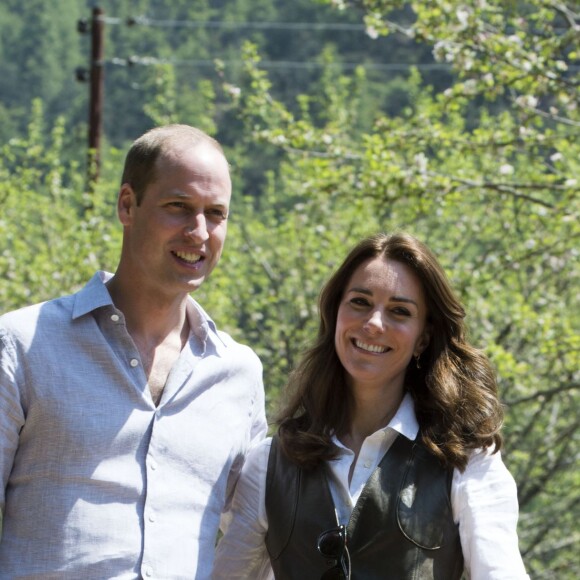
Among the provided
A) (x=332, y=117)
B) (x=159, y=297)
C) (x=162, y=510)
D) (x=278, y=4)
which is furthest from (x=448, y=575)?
(x=278, y=4)

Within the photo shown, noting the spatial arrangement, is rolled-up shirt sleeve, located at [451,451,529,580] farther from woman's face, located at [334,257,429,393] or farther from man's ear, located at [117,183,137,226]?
man's ear, located at [117,183,137,226]

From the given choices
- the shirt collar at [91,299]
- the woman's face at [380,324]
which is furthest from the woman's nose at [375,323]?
the shirt collar at [91,299]

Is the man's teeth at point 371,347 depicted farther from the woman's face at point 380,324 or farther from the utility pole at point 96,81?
the utility pole at point 96,81

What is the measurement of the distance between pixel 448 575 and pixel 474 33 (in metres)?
4.70

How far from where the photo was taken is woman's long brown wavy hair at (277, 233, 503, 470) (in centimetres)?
323

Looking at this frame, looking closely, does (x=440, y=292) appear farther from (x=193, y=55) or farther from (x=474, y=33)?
(x=193, y=55)

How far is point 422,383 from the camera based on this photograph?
3.38 m

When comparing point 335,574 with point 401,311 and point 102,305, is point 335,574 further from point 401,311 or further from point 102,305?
point 102,305

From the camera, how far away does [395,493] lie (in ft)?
10.2

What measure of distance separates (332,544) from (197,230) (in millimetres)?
825

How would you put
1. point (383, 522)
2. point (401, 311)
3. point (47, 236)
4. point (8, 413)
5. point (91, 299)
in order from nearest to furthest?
point (8, 413) → point (383, 522) → point (91, 299) → point (401, 311) → point (47, 236)

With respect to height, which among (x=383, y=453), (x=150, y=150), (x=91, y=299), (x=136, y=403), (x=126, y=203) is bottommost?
(x=383, y=453)

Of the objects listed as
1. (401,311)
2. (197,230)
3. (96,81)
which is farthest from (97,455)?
(96,81)

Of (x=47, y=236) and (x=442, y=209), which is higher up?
(x=442, y=209)
